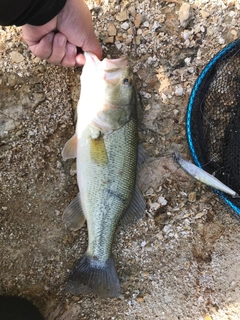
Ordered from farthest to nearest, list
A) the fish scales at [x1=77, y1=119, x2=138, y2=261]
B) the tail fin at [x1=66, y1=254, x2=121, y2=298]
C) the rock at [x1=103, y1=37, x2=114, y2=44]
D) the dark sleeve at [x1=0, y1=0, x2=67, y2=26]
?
the rock at [x1=103, y1=37, x2=114, y2=44] → the tail fin at [x1=66, y1=254, x2=121, y2=298] → the fish scales at [x1=77, y1=119, x2=138, y2=261] → the dark sleeve at [x1=0, y1=0, x2=67, y2=26]

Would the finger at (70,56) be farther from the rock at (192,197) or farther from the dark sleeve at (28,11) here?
the rock at (192,197)

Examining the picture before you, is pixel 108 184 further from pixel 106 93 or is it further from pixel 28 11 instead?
pixel 28 11

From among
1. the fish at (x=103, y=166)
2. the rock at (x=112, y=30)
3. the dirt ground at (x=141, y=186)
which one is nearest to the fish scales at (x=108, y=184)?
the fish at (x=103, y=166)

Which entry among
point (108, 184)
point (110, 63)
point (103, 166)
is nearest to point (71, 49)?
point (110, 63)

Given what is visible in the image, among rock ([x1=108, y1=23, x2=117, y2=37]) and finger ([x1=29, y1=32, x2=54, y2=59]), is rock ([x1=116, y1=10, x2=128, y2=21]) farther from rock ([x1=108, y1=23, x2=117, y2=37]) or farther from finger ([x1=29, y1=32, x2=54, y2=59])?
finger ([x1=29, y1=32, x2=54, y2=59])

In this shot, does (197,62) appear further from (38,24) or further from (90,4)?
(38,24)

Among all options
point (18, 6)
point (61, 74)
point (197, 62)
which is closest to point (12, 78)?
point (61, 74)

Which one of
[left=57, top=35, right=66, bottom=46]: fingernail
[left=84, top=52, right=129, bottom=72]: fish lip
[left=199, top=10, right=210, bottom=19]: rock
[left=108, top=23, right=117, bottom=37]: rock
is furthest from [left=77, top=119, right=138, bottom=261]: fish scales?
[left=199, top=10, right=210, bottom=19]: rock
